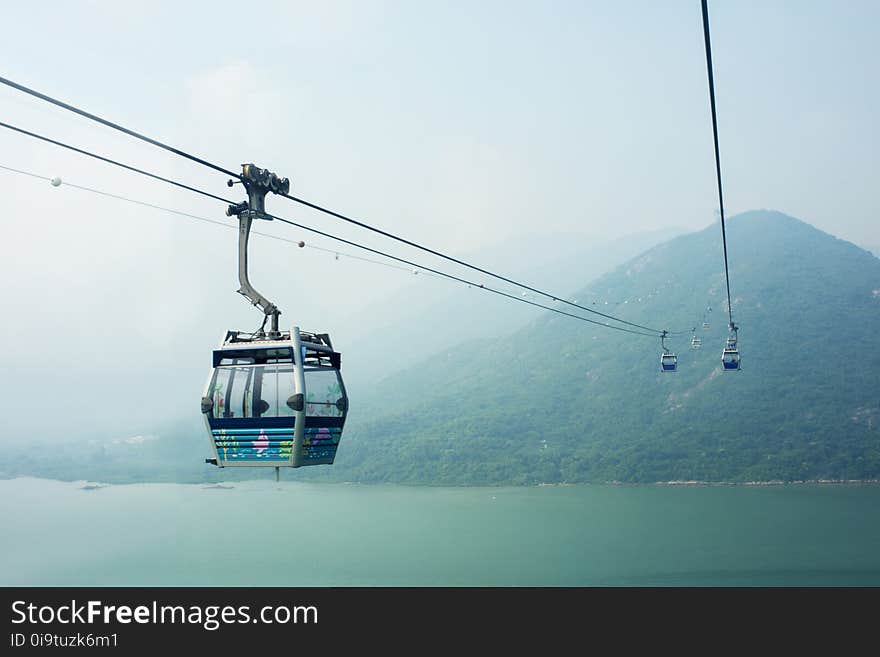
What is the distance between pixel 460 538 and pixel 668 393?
6816 centimetres

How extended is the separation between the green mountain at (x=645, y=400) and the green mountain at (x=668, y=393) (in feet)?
0.99

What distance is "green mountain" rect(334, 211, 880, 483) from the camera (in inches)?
5261

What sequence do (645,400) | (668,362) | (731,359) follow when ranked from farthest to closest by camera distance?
(645,400) → (668,362) → (731,359)

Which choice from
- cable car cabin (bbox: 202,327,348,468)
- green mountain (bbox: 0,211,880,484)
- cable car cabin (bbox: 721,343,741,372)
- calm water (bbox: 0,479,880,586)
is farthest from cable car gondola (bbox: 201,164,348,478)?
green mountain (bbox: 0,211,880,484)

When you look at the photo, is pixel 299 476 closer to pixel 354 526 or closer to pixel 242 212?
pixel 354 526

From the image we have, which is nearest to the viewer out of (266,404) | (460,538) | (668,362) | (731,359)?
(266,404)

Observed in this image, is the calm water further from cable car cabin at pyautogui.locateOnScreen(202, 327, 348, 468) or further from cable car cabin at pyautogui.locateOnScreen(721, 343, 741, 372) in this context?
cable car cabin at pyautogui.locateOnScreen(202, 327, 348, 468)

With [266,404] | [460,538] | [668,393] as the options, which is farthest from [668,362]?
[668,393]

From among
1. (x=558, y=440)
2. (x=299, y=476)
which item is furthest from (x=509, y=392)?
(x=299, y=476)

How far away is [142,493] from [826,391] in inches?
4451

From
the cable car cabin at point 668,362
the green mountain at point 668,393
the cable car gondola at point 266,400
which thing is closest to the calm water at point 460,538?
the green mountain at point 668,393

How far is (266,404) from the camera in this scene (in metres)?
8.11

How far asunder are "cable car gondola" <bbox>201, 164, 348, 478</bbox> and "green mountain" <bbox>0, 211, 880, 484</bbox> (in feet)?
378

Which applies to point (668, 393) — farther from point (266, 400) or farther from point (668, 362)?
point (266, 400)
